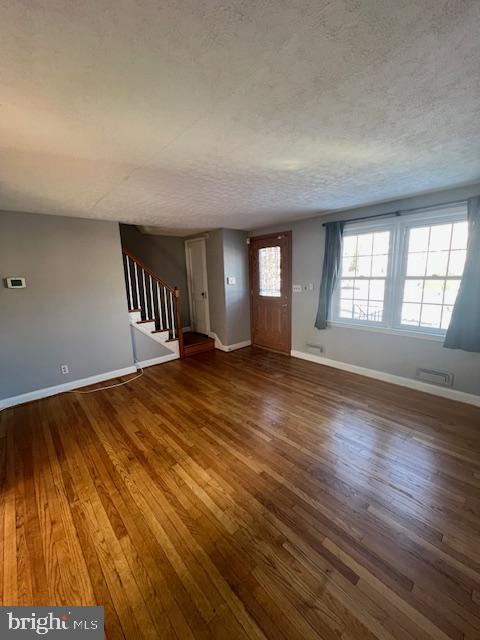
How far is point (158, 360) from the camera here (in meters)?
4.64

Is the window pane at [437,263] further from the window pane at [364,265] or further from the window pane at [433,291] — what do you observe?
the window pane at [364,265]

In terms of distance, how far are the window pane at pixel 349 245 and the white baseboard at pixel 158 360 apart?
11.3 feet

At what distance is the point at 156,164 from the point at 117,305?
104 inches

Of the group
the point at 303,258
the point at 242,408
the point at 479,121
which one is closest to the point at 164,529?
the point at 242,408

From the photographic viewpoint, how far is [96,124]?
1396 millimetres

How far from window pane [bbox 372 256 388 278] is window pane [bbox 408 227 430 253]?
0.32 metres

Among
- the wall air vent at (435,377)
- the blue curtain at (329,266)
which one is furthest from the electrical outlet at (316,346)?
the wall air vent at (435,377)

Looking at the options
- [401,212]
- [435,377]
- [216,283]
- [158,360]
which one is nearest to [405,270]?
[401,212]

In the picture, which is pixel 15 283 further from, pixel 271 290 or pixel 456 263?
pixel 456 263

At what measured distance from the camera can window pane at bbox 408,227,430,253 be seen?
3.15 m

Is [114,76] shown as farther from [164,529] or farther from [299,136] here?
[164,529]

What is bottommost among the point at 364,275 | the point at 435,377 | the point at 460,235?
the point at 435,377

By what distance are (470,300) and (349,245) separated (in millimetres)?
1642

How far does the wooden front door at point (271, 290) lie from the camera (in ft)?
15.4
